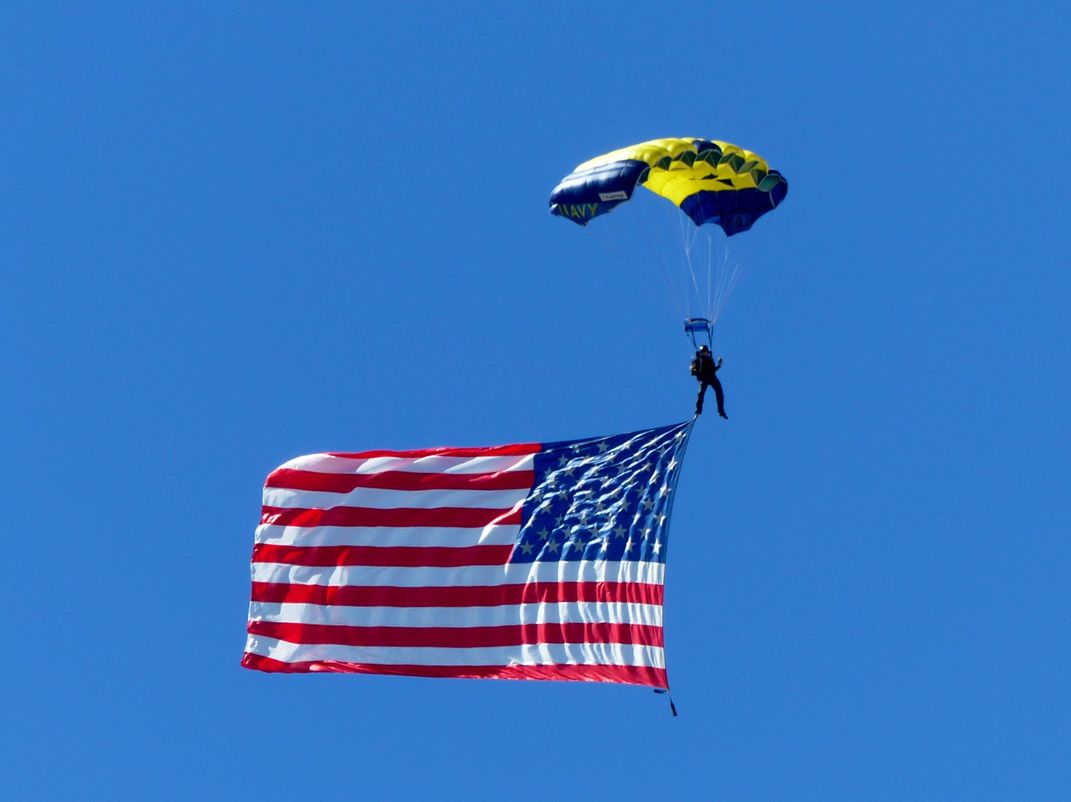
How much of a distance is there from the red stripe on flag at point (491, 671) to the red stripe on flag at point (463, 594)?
0.87 metres

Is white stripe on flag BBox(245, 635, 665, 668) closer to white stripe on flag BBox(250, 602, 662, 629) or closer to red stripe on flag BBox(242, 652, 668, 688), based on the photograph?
red stripe on flag BBox(242, 652, 668, 688)

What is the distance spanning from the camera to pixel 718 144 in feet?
108

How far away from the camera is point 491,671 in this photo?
33062mm

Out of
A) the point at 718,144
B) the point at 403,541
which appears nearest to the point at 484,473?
the point at 403,541

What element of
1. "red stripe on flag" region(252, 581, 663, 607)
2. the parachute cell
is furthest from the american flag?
the parachute cell

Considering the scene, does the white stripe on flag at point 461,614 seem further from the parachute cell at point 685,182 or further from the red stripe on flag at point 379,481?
the parachute cell at point 685,182

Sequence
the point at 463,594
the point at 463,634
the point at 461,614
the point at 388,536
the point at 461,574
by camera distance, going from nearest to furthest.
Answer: the point at 463,634, the point at 461,614, the point at 463,594, the point at 461,574, the point at 388,536

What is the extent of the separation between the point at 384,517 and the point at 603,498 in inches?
125

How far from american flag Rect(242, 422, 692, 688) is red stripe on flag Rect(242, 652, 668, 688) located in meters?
0.02

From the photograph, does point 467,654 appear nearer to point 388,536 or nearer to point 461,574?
point 461,574

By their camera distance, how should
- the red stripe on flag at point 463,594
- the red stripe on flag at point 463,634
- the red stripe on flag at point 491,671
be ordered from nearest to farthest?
the red stripe on flag at point 491,671 → the red stripe on flag at point 463,634 → the red stripe on flag at point 463,594

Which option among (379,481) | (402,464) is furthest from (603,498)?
(379,481)

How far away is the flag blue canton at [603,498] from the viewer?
1297 inches

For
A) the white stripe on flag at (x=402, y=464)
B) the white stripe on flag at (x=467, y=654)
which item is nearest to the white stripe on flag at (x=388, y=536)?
the white stripe on flag at (x=402, y=464)
